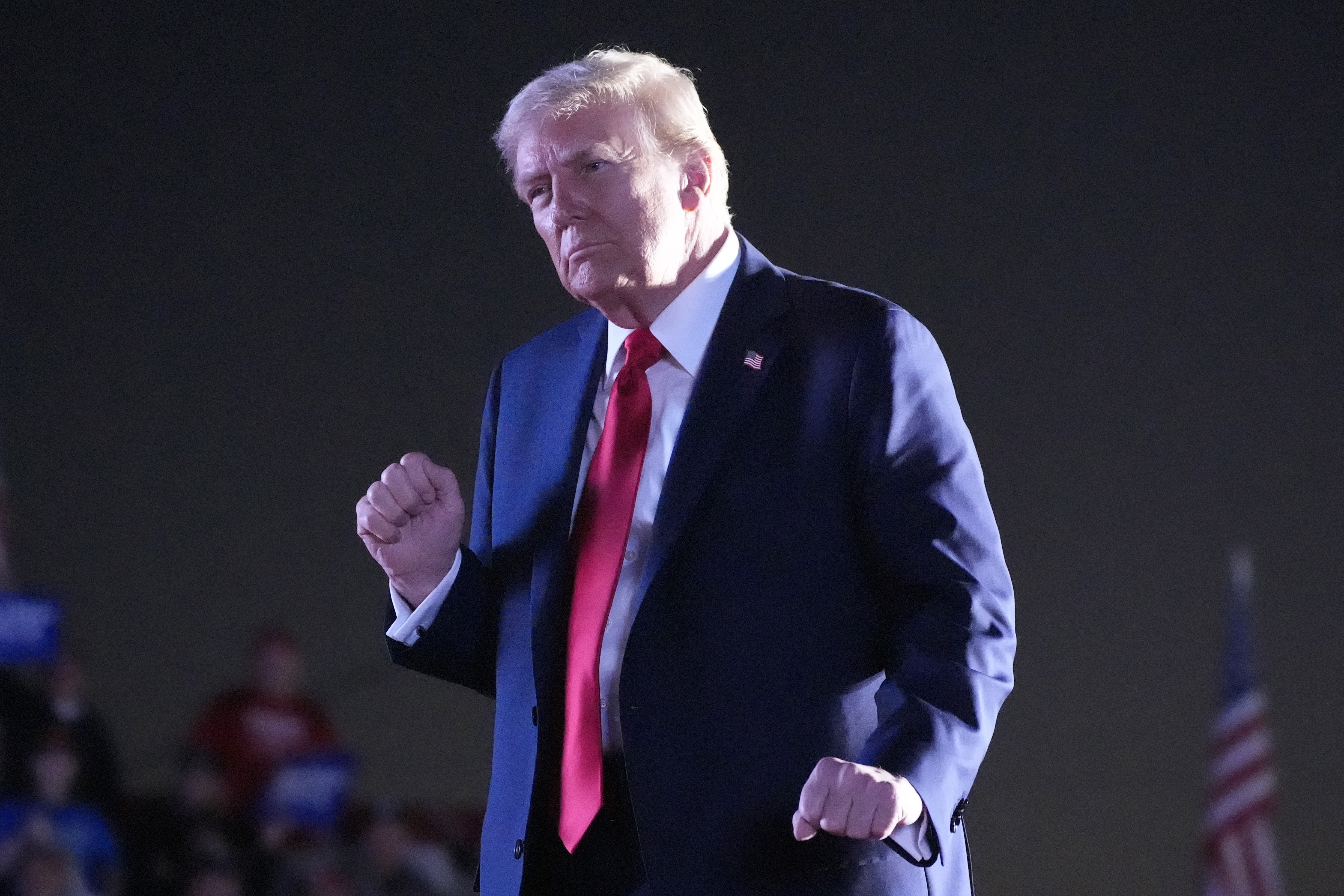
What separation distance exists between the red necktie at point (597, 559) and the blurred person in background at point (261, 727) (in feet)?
11.3

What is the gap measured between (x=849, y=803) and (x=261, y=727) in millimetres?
3824

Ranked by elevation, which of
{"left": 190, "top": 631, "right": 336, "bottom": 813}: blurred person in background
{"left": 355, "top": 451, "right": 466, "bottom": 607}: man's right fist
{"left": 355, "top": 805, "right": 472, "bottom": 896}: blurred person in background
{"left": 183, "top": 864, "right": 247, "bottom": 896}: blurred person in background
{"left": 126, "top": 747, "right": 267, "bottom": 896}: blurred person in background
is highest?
{"left": 355, "top": 451, "right": 466, "bottom": 607}: man's right fist

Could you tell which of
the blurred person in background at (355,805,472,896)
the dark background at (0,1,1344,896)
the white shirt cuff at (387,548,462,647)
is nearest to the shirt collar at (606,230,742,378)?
the white shirt cuff at (387,548,462,647)

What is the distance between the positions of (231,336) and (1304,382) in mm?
4311

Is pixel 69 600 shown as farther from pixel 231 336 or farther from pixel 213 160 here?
pixel 213 160

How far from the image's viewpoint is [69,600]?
18.3ft

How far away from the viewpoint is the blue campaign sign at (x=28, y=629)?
15.3ft

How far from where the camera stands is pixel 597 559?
51.9 inches

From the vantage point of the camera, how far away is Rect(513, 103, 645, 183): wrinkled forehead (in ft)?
4.50

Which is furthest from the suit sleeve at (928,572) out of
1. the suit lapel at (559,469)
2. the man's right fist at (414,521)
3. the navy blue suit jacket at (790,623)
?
the man's right fist at (414,521)

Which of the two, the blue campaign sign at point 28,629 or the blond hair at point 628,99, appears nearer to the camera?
the blond hair at point 628,99

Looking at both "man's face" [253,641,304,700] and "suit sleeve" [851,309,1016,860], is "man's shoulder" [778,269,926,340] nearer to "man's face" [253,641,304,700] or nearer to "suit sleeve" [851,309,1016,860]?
"suit sleeve" [851,309,1016,860]

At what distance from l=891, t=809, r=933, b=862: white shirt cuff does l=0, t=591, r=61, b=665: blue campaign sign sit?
406 centimetres

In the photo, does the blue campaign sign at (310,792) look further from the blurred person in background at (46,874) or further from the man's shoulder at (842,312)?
the man's shoulder at (842,312)
